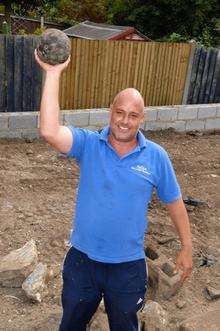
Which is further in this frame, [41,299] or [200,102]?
[200,102]

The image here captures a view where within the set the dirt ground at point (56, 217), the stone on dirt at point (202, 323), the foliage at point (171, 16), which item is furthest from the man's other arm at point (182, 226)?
the foliage at point (171, 16)

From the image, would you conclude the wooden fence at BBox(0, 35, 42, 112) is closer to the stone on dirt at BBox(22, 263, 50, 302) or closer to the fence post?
the fence post

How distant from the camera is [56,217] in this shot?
5922 millimetres

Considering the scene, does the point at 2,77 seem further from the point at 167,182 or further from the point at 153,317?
the point at 167,182

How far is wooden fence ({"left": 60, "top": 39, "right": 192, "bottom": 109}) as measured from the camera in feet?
28.7

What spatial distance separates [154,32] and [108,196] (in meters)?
16.7

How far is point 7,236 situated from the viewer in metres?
5.30

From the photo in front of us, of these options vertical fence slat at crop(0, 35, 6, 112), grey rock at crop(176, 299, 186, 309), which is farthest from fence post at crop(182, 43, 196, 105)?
grey rock at crop(176, 299, 186, 309)

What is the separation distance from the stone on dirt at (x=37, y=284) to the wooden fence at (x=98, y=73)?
4.51 m

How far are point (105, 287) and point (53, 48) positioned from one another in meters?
1.55

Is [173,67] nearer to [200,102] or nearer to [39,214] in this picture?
[200,102]

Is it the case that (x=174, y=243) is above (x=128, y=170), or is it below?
below

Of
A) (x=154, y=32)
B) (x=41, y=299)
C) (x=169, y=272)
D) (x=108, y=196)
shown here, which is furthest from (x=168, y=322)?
(x=154, y=32)

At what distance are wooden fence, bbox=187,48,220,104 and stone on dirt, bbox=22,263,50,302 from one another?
22.2ft
